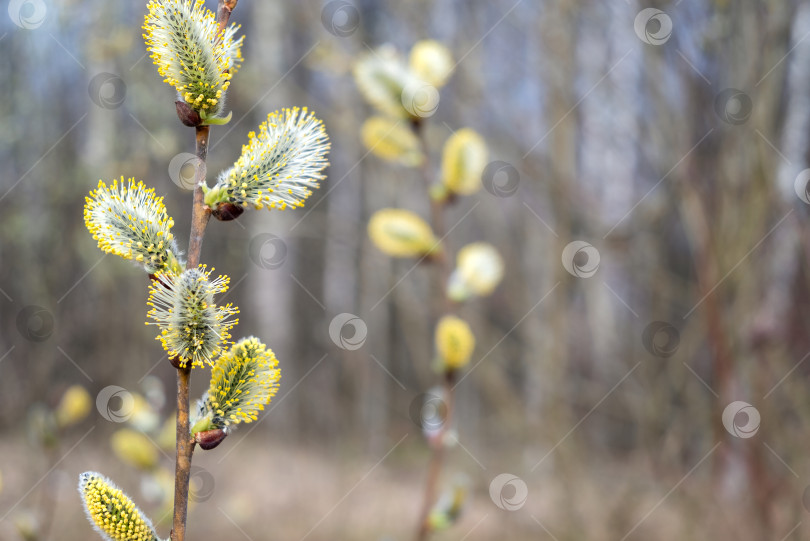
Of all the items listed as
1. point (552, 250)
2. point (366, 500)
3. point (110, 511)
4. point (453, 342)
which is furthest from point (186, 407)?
point (366, 500)

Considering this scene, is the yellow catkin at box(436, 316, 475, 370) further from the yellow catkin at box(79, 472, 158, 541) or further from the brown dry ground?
the brown dry ground

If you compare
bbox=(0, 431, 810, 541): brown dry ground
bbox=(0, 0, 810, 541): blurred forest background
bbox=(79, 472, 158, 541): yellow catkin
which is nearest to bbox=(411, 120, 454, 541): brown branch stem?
bbox=(0, 0, 810, 541): blurred forest background

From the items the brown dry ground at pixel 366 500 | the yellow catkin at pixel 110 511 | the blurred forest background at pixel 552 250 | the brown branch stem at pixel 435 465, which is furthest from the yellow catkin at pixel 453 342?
the brown dry ground at pixel 366 500

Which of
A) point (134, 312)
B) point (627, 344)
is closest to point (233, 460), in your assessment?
point (134, 312)

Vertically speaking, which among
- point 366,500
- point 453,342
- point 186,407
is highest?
point 453,342

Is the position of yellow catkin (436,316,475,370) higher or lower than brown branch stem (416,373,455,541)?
higher

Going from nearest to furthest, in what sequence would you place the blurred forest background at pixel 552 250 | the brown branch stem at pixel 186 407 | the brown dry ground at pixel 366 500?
the brown branch stem at pixel 186 407 → the blurred forest background at pixel 552 250 → the brown dry ground at pixel 366 500

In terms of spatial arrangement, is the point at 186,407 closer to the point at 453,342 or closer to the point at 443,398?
the point at 453,342

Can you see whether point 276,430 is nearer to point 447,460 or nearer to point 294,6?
point 447,460

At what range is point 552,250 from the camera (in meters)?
3.18

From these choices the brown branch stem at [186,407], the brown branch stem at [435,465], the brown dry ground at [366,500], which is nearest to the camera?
the brown branch stem at [186,407]

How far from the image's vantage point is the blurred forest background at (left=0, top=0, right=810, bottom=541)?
8.14 feet

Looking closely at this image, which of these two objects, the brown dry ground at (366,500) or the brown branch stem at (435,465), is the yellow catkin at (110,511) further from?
the brown dry ground at (366,500)

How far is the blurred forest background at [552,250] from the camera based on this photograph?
2.48 meters
